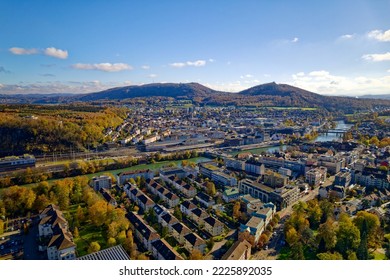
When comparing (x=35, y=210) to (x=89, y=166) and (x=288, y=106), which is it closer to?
(x=89, y=166)

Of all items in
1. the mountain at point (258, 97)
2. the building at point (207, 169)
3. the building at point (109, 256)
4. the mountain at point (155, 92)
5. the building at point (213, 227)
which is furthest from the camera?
the mountain at point (155, 92)

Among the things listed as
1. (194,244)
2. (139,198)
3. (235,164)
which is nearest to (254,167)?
(235,164)

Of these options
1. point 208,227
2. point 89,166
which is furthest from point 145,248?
point 89,166

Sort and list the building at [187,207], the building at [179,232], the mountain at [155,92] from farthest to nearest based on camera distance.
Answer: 1. the mountain at [155,92]
2. the building at [187,207]
3. the building at [179,232]

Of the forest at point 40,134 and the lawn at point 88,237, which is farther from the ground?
the forest at point 40,134

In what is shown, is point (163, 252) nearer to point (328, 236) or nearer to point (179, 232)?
point (179, 232)

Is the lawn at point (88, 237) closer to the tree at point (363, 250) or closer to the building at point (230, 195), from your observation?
the building at point (230, 195)

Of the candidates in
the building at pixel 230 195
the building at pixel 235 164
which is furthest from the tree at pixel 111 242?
the building at pixel 235 164
